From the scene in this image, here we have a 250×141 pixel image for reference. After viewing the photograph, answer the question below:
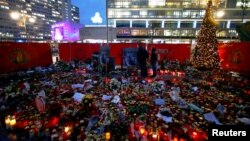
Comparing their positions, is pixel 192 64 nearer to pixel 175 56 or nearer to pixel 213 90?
pixel 175 56

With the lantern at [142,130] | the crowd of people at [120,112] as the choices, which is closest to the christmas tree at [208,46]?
the crowd of people at [120,112]

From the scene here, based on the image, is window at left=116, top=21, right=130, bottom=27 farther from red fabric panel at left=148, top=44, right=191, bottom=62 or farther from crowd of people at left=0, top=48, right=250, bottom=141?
crowd of people at left=0, top=48, right=250, bottom=141

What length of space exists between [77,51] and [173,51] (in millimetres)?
9066

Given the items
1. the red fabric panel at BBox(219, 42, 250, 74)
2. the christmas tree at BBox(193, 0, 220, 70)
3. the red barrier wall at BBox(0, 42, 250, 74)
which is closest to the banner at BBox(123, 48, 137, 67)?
the red barrier wall at BBox(0, 42, 250, 74)

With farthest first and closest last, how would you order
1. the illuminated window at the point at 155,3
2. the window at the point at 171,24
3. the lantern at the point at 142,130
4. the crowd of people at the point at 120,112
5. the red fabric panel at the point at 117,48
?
the illuminated window at the point at 155,3 → the window at the point at 171,24 → the red fabric panel at the point at 117,48 → the crowd of people at the point at 120,112 → the lantern at the point at 142,130

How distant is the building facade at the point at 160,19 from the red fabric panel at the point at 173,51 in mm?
53522

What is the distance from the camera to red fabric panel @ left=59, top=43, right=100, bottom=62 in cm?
1661

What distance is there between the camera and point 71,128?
14.3 feet

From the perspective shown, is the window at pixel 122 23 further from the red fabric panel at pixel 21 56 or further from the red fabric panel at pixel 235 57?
the red fabric panel at pixel 235 57

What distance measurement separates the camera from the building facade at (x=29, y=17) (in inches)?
3957

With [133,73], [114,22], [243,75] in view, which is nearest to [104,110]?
[133,73]

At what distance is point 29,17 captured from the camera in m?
74.9

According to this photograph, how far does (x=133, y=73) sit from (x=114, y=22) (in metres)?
65.1

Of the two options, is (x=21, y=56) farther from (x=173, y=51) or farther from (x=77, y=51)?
(x=173, y=51)
